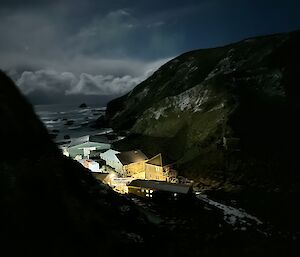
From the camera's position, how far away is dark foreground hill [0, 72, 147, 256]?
22.0 metres

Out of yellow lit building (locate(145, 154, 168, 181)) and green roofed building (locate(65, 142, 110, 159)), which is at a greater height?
green roofed building (locate(65, 142, 110, 159))

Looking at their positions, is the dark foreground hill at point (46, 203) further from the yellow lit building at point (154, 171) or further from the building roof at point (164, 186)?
the yellow lit building at point (154, 171)

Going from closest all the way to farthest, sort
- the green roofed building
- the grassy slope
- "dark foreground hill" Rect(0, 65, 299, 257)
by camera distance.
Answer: "dark foreground hill" Rect(0, 65, 299, 257)
the grassy slope
the green roofed building

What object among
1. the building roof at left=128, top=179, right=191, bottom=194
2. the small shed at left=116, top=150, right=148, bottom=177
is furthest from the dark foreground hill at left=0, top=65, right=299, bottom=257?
the small shed at left=116, top=150, right=148, bottom=177

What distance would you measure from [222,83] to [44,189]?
98.5 m

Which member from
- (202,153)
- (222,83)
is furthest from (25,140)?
(222,83)

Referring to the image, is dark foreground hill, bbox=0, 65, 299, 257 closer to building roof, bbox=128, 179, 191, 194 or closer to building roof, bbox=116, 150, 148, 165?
building roof, bbox=128, 179, 191, 194

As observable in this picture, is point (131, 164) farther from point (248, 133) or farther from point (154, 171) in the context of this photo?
point (248, 133)

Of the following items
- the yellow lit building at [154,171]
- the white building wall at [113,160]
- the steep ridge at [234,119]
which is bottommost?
the yellow lit building at [154,171]

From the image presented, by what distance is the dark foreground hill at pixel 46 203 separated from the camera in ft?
72.1

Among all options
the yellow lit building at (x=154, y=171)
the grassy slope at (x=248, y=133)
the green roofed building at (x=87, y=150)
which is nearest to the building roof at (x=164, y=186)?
the grassy slope at (x=248, y=133)

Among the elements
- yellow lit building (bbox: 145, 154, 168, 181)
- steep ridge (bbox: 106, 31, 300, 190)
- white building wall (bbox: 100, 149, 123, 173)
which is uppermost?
steep ridge (bbox: 106, 31, 300, 190)

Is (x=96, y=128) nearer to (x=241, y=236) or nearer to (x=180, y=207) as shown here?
(x=180, y=207)

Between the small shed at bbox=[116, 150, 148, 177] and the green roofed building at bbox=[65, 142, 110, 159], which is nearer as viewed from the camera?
the small shed at bbox=[116, 150, 148, 177]
